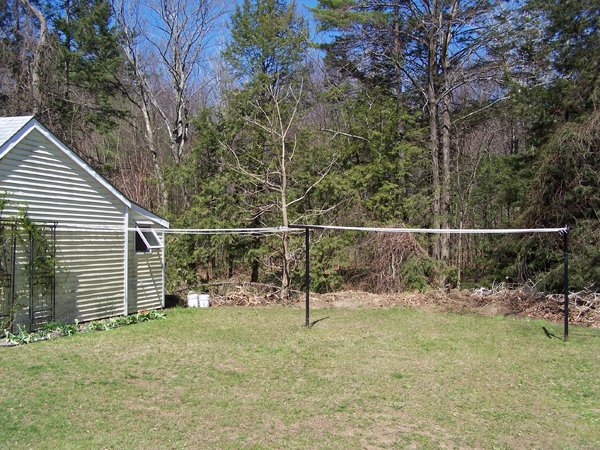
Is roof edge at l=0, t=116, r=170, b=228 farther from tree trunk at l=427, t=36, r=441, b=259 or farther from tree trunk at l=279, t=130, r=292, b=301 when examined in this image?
tree trunk at l=427, t=36, r=441, b=259

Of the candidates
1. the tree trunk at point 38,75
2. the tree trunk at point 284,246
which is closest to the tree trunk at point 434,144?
the tree trunk at point 284,246

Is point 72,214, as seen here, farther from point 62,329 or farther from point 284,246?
point 284,246

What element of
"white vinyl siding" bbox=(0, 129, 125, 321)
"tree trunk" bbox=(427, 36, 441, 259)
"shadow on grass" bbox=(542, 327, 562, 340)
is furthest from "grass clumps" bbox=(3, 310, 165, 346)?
"tree trunk" bbox=(427, 36, 441, 259)

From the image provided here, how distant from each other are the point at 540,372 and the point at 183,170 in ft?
43.1

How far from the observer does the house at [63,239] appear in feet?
30.4

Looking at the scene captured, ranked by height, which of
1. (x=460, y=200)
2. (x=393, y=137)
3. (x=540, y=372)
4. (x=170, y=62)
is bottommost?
(x=540, y=372)

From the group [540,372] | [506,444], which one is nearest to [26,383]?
[506,444]

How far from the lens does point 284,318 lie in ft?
37.9

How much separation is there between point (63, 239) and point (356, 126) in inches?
397

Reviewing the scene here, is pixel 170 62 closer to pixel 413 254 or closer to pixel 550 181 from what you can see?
pixel 413 254

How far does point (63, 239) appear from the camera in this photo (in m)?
10.4

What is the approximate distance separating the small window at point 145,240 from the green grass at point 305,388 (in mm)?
2968

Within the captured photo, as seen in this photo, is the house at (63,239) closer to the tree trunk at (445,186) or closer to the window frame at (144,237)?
the window frame at (144,237)

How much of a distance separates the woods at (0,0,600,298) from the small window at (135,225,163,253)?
9.94 ft
